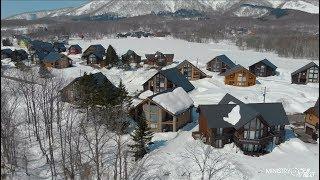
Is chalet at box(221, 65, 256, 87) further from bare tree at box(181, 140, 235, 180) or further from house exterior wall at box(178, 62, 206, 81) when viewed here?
bare tree at box(181, 140, 235, 180)

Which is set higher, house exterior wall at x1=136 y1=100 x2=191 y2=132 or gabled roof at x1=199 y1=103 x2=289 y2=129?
gabled roof at x1=199 y1=103 x2=289 y2=129

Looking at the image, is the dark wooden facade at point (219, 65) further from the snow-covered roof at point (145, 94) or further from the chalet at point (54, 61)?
the chalet at point (54, 61)

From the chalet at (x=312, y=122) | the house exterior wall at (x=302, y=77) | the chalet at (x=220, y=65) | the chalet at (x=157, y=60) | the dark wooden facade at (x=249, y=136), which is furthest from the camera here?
the chalet at (x=157, y=60)

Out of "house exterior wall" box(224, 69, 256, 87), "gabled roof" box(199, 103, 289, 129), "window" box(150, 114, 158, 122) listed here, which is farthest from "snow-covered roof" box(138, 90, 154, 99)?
"gabled roof" box(199, 103, 289, 129)

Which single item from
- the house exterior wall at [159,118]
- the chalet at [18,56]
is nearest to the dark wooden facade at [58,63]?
the chalet at [18,56]

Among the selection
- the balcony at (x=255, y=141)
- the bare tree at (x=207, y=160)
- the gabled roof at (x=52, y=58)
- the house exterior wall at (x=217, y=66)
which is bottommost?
the bare tree at (x=207, y=160)

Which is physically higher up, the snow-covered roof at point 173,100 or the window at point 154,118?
the snow-covered roof at point 173,100

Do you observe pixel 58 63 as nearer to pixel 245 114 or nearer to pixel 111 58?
pixel 111 58
